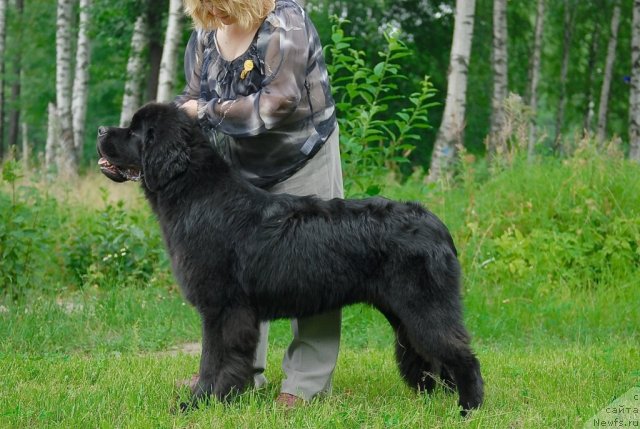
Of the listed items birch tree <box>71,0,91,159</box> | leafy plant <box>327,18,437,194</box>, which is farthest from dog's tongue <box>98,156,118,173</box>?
birch tree <box>71,0,91,159</box>

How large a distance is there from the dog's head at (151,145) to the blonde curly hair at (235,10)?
54 cm

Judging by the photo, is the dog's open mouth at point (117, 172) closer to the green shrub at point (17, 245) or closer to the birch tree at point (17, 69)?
the green shrub at point (17, 245)

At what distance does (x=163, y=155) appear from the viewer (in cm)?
443

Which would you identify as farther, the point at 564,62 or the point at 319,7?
the point at 564,62

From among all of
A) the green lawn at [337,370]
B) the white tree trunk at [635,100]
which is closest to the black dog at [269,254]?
the green lawn at [337,370]

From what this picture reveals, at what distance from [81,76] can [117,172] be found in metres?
15.5

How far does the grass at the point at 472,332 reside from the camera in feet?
14.4

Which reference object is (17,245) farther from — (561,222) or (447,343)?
(561,222)

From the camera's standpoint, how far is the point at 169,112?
4492 mm

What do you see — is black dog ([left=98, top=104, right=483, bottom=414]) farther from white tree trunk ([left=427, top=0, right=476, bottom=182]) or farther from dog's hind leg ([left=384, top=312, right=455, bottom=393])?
white tree trunk ([left=427, top=0, right=476, bottom=182])

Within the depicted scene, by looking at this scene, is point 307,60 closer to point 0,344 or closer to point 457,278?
point 457,278

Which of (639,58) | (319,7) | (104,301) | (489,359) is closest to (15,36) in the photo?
(319,7)

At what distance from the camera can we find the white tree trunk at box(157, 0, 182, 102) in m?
12.3

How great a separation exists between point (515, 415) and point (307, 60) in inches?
90.7
